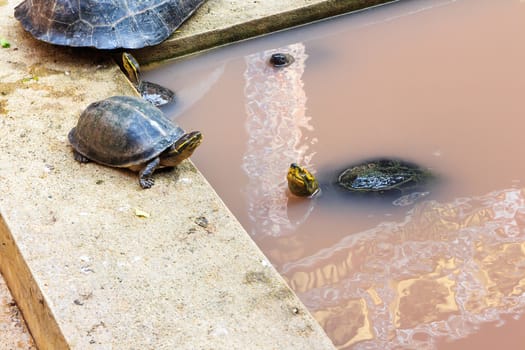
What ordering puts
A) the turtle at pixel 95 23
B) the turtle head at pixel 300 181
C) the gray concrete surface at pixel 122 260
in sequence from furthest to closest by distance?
the turtle at pixel 95 23 → the turtle head at pixel 300 181 → the gray concrete surface at pixel 122 260

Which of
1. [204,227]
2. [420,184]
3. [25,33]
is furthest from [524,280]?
[25,33]

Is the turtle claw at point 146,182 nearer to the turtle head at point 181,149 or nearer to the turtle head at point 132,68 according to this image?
the turtle head at point 181,149

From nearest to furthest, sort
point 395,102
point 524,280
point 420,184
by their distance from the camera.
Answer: point 524,280, point 420,184, point 395,102

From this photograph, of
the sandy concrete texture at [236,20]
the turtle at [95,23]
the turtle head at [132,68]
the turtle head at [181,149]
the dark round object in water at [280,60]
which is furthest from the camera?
the sandy concrete texture at [236,20]

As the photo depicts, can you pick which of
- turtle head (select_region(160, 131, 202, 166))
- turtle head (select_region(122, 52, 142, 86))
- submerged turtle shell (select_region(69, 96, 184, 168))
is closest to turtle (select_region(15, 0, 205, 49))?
turtle head (select_region(122, 52, 142, 86))

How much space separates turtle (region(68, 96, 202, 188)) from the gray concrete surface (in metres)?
0.10

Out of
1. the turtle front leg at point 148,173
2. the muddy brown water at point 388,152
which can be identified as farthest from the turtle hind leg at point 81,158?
the muddy brown water at point 388,152

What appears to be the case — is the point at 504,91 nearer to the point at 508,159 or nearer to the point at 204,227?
the point at 508,159

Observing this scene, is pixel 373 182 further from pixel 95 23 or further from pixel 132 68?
pixel 95 23

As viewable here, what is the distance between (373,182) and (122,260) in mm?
1746

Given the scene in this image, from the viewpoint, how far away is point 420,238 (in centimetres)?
440

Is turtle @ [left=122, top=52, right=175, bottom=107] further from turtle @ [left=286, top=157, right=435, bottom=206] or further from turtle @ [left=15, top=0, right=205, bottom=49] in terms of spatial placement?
turtle @ [left=286, top=157, right=435, bottom=206]

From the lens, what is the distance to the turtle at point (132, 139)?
4.40 metres

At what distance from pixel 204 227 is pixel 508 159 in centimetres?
221
